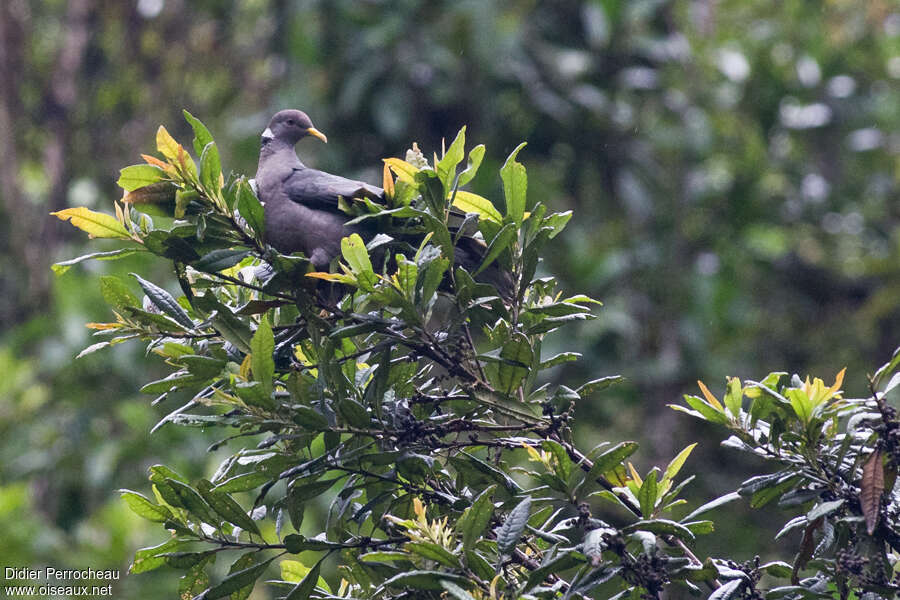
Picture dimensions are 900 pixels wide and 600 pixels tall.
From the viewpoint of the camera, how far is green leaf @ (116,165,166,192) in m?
2.38

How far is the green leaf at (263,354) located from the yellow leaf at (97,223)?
1.41 feet

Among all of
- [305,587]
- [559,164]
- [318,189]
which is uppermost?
[318,189]

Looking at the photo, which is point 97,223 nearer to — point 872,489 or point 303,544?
point 303,544

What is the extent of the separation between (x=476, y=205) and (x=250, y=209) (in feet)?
1.82

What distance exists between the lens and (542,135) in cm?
796

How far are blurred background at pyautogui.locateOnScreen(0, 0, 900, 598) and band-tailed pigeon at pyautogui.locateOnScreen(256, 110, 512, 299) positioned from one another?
11.3 feet

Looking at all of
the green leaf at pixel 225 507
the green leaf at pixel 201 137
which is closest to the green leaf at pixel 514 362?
the green leaf at pixel 225 507

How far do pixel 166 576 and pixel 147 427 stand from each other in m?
1.13

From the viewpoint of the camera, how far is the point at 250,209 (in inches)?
95.5

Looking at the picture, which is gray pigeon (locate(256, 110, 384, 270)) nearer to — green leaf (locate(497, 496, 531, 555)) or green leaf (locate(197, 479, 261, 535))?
green leaf (locate(197, 479, 261, 535))

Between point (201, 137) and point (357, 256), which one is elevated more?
point (201, 137)

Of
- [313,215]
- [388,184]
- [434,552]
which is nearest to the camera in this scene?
[434,552]

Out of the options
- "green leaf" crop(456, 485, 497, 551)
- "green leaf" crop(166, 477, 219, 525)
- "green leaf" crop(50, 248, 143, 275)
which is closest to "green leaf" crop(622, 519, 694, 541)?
"green leaf" crop(456, 485, 497, 551)

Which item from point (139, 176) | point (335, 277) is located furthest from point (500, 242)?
point (139, 176)
